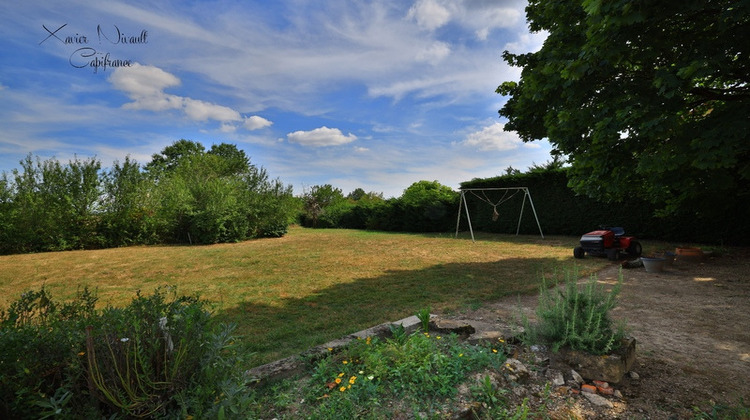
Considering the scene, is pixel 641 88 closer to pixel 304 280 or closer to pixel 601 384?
pixel 601 384

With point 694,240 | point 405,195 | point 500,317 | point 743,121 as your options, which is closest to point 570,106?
point 743,121

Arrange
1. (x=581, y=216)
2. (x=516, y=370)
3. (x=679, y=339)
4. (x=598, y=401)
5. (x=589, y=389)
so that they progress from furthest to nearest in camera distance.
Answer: (x=581, y=216) → (x=679, y=339) → (x=516, y=370) → (x=589, y=389) → (x=598, y=401)

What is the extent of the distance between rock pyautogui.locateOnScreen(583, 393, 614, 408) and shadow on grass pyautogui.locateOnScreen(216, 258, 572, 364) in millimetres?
2209

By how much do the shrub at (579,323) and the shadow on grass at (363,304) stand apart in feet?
5.94


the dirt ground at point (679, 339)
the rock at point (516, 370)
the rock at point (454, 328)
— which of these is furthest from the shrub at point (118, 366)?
the dirt ground at point (679, 339)

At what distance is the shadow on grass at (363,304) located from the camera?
361cm

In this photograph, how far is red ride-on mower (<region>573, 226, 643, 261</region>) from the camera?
807cm

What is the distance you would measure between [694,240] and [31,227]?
23.1 metres

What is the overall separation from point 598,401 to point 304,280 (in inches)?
216

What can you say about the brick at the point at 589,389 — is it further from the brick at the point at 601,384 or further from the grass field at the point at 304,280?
the grass field at the point at 304,280

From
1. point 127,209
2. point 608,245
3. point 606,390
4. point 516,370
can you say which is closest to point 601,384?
point 606,390

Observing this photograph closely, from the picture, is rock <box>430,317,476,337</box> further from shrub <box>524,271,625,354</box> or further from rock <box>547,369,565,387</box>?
rock <box>547,369,565,387</box>

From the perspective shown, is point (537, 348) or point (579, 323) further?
point (537, 348)

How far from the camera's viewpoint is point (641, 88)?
462 cm
